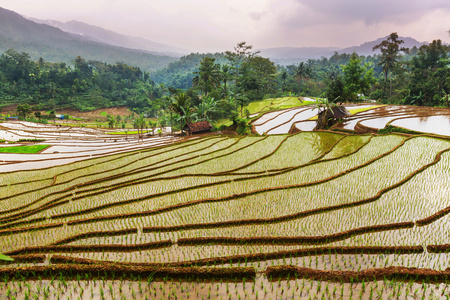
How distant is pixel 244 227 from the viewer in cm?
519

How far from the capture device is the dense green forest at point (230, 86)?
73.9ft

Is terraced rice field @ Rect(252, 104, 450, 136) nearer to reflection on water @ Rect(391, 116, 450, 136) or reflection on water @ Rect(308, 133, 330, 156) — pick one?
reflection on water @ Rect(391, 116, 450, 136)

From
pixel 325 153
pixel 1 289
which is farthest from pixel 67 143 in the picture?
pixel 325 153

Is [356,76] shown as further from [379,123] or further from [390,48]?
[390,48]

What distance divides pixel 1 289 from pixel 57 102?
177ft

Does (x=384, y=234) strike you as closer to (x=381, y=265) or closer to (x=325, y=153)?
(x=381, y=265)

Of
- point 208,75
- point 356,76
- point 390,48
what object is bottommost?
point 356,76

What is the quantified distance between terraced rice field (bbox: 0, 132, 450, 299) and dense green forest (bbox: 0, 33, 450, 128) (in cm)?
1143

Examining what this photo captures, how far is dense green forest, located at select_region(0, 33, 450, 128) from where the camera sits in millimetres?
22516

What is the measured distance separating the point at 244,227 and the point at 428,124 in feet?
46.3

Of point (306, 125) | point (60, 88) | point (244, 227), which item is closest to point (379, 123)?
point (306, 125)

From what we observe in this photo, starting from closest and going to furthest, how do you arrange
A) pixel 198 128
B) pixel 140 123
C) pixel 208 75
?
pixel 198 128, pixel 140 123, pixel 208 75

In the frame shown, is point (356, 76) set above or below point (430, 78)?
below

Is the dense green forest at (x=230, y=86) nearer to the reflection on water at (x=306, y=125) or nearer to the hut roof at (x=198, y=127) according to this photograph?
the hut roof at (x=198, y=127)
